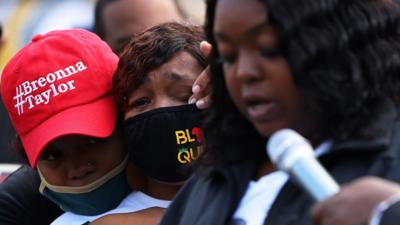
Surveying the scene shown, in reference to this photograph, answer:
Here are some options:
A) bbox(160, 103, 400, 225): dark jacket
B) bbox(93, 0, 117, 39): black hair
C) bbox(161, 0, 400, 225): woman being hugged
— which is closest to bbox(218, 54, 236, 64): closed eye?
bbox(161, 0, 400, 225): woman being hugged

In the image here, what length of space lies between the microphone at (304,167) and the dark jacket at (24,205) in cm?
174

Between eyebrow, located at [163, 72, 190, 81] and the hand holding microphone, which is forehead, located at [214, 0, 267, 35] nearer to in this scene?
the hand holding microphone

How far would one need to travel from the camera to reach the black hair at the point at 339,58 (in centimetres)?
184

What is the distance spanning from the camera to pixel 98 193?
112 inches

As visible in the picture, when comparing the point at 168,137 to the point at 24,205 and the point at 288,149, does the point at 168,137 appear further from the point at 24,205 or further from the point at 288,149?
the point at 288,149

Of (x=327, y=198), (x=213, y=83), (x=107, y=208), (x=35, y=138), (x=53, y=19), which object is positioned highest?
(x=327, y=198)

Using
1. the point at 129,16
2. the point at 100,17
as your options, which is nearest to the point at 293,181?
the point at 129,16

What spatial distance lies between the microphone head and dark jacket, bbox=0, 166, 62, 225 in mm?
1710

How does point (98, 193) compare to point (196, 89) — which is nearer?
point (196, 89)

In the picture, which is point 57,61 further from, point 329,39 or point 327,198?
point 327,198

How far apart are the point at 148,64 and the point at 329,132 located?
1.03 meters

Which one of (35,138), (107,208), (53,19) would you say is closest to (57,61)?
(35,138)

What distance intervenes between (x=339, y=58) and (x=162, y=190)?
3.77 ft

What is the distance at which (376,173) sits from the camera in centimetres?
178
